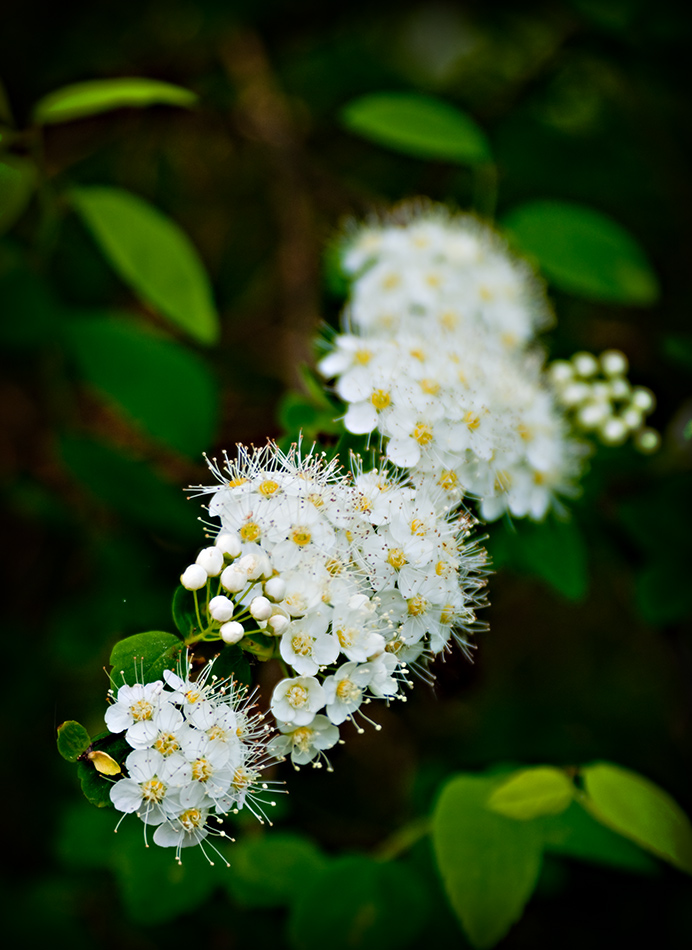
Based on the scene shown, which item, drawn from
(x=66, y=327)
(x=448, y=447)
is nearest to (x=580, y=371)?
(x=448, y=447)

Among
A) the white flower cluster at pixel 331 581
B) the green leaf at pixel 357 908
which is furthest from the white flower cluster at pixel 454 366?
the green leaf at pixel 357 908

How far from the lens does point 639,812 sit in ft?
5.03

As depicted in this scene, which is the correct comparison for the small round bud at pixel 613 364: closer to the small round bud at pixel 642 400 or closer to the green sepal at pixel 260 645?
the small round bud at pixel 642 400

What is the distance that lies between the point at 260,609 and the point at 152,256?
49.6 inches

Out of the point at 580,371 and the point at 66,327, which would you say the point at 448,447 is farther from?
the point at 66,327

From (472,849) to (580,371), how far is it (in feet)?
4.14

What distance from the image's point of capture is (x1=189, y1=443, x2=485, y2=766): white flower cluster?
3.87ft

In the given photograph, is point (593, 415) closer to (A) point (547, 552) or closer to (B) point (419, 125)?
(A) point (547, 552)

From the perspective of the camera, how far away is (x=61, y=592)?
9.41 ft

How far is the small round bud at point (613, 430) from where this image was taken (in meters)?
1.98

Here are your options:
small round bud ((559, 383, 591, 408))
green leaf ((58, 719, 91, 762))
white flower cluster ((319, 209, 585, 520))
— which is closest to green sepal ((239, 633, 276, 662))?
green leaf ((58, 719, 91, 762))

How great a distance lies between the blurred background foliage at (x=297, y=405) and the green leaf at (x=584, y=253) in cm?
21

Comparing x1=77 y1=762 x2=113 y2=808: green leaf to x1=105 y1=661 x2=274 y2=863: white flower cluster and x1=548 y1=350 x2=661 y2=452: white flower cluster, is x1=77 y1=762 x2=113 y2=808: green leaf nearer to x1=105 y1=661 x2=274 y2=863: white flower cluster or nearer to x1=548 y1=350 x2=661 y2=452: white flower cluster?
x1=105 y1=661 x2=274 y2=863: white flower cluster

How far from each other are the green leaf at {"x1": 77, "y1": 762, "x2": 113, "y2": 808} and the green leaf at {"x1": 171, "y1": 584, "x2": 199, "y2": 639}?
24 centimetres
